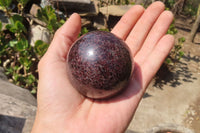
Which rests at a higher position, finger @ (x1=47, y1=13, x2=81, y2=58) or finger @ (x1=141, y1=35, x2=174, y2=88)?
finger @ (x1=47, y1=13, x2=81, y2=58)

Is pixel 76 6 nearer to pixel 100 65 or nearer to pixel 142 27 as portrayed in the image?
pixel 142 27

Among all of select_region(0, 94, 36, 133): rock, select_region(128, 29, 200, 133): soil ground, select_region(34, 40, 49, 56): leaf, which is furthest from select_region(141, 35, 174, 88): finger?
select_region(34, 40, 49, 56): leaf

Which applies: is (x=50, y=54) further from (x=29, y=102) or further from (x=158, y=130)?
(x=158, y=130)

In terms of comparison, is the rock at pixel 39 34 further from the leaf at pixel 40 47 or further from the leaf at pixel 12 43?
the leaf at pixel 40 47

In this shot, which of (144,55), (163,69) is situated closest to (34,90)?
(144,55)

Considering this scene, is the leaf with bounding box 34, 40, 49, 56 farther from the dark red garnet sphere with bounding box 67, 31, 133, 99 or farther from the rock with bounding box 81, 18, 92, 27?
the dark red garnet sphere with bounding box 67, 31, 133, 99

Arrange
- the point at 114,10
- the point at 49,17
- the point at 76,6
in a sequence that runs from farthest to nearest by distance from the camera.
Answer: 1. the point at 114,10
2. the point at 76,6
3. the point at 49,17

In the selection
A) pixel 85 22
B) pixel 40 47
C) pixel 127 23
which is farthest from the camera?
pixel 85 22

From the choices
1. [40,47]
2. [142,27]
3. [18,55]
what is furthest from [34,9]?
[142,27]
